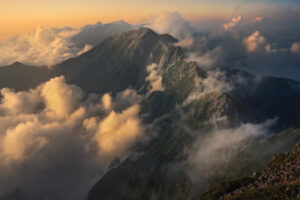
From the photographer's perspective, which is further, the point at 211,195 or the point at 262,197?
the point at 211,195

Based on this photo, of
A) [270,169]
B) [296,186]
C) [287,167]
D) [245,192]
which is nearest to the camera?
[296,186]

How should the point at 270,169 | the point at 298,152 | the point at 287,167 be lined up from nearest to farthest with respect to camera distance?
the point at 287,167
the point at 270,169
the point at 298,152

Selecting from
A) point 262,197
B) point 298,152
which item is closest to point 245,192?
point 262,197

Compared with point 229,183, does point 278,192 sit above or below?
above

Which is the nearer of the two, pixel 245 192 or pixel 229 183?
pixel 245 192

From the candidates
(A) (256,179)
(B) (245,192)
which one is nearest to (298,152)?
(A) (256,179)

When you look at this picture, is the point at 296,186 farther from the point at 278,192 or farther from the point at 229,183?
the point at 229,183

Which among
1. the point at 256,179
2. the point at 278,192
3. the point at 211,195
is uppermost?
the point at 278,192

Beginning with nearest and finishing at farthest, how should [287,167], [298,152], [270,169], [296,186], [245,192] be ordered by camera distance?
[296,186]
[245,192]
[287,167]
[270,169]
[298,152]

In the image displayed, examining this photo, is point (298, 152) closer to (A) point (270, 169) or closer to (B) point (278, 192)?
(A) point (270, 169)
